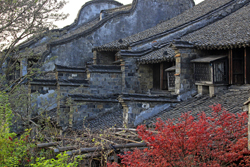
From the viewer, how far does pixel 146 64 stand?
17578 millimetres

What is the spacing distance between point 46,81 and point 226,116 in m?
12.3

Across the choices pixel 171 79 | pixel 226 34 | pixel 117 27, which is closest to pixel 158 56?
pixel 171 79

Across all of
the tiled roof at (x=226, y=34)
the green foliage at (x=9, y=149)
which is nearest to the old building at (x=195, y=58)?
the tiled roof at (x=226, y=34)

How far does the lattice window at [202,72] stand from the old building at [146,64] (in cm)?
4

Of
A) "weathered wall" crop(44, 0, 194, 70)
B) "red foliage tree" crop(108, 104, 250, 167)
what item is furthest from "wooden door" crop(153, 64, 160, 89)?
"red foliage tree" crop(108, 104, 250, 167)

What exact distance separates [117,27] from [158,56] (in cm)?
891

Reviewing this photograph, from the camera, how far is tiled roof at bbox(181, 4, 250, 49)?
12.5 meters

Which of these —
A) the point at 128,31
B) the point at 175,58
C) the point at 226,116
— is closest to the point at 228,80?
the point at 175,58

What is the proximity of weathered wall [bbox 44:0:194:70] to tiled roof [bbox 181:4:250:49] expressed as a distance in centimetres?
883

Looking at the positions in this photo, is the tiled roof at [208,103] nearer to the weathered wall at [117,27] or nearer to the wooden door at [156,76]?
the wooden door at [156,76]

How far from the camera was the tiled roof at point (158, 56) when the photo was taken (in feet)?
49.9

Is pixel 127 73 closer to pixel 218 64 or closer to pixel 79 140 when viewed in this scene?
pixel 218 64

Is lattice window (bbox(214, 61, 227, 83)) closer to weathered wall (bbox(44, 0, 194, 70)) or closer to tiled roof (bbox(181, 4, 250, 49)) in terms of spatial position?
tiled roof (bbox(181, 4, 250, 49))

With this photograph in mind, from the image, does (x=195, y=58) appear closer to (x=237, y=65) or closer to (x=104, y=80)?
(x=237, y=65)
